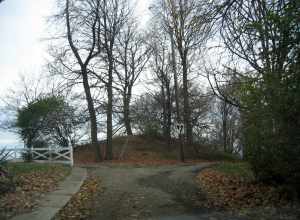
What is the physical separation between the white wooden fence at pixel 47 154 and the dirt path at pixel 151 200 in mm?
5141

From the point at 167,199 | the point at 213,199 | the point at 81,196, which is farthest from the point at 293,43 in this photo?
the point at 81,196

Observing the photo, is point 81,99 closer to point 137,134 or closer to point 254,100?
point 137,134

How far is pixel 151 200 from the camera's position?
9.00m

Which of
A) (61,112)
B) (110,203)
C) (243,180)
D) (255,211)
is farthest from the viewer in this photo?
(61,112)

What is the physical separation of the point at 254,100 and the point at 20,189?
7.21 metres

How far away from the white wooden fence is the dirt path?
5.14 meters

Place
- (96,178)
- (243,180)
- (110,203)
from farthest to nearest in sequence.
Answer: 1. (96,178)
2. (243,180)
3. (110,203)

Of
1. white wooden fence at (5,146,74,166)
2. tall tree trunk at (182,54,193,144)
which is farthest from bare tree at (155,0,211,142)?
white wooden fence at (5,146,74,166)

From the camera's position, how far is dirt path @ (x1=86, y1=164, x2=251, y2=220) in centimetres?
756

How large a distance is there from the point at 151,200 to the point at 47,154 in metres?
12.6

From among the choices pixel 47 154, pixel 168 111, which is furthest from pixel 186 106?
pixel 47 154

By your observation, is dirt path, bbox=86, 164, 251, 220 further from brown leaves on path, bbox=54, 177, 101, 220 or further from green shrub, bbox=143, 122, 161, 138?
green shrub, bbox=143, 122, 161, 138

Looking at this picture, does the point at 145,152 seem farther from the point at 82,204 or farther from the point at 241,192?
the point at 82,204

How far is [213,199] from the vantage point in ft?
30.1
